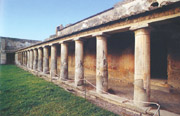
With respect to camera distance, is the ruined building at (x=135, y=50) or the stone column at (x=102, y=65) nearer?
the ruined building at (x=135, y=50)

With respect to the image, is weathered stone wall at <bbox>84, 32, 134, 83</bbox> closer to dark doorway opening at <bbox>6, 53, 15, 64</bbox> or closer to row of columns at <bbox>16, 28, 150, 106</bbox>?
row of columns at <bbox>16, 28, 150, 106</bbox>

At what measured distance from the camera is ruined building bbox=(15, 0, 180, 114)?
3.07 metres

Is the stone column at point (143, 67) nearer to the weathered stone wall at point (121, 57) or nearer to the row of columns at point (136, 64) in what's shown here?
the row of columns at point (136, 64)

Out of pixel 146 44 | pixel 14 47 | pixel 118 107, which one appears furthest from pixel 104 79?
pixel 14 47

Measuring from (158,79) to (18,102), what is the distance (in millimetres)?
6585

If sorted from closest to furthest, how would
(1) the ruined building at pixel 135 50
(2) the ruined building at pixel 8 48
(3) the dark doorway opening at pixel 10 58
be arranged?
1. (1) the ruined building at pixel 135 50
2. (2) the ruined building at pixel 8 48
3. (3) the dark doorway opening at pixel 10 58

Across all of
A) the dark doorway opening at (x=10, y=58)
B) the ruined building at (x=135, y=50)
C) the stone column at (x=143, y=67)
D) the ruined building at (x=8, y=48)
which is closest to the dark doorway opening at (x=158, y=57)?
the ruined building at (x=135, y=50)

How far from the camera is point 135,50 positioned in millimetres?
3363

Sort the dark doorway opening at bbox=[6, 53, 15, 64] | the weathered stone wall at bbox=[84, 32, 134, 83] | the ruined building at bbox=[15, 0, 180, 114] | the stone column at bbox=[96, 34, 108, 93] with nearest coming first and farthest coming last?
1. the ruined building at bbox=[15, 0, 180, 114]
2. the stone column at bbox=[96, 34, 108, 93]
3. the weathered stone wall at bbox=[84, 32, 134, 83]
4. the dark doorway opening at bbox=[6, 53, 15, 64]

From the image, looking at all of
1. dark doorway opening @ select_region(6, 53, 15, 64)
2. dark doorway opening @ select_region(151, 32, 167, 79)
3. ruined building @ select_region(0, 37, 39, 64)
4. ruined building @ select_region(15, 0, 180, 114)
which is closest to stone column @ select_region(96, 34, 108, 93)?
ruined building @ select_region(15, 0, 180, 114)

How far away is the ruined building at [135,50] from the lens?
121 inches

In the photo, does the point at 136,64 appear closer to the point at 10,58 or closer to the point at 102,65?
the point at 102,65

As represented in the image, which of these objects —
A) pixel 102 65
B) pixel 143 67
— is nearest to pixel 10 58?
pixel 102 65

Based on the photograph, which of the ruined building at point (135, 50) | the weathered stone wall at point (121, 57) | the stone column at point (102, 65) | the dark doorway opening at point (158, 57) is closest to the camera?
the ruined building at point (135, 50)
